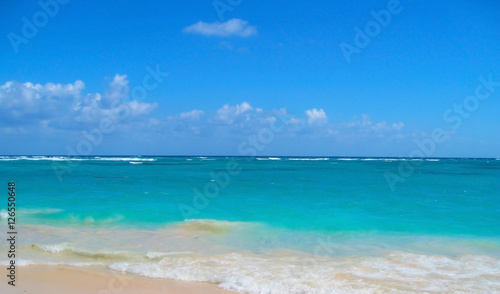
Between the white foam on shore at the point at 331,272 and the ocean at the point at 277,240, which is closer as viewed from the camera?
the white foam on shore at the point at 331,272

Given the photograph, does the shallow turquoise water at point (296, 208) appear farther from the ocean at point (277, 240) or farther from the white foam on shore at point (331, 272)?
the white foam on shore at point (331, 272)

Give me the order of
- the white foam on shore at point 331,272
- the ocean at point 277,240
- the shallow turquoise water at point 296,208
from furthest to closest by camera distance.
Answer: the shallow turquoise water at point 296,208, the ocean at point 277,240, the white foam on shore at point 331,272

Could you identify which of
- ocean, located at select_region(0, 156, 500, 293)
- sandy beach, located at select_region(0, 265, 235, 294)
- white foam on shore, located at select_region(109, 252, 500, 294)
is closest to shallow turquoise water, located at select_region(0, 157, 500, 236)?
ocean, located at select_region(0, 156, 500, 293)

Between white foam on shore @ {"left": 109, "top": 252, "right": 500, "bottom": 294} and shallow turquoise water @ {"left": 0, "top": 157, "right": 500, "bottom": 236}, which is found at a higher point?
shallow turquoise water @ {"left": 0, "top": 157, "right": 500, "bottom": 236}

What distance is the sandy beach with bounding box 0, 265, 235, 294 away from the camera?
19.7ft

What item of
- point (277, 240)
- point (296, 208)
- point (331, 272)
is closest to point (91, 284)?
point (331, 272)

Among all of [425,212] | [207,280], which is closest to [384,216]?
[425,212]

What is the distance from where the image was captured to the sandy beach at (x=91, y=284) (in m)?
6.01

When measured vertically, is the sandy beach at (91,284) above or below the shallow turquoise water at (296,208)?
below

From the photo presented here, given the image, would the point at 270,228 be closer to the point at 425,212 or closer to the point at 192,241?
the point at 192,241

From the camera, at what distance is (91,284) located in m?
6.32

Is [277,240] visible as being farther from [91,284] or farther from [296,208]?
[296,208]

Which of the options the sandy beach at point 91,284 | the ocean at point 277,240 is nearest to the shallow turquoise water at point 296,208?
the ocean at point 277,240

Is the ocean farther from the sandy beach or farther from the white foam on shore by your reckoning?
the sandy beach
